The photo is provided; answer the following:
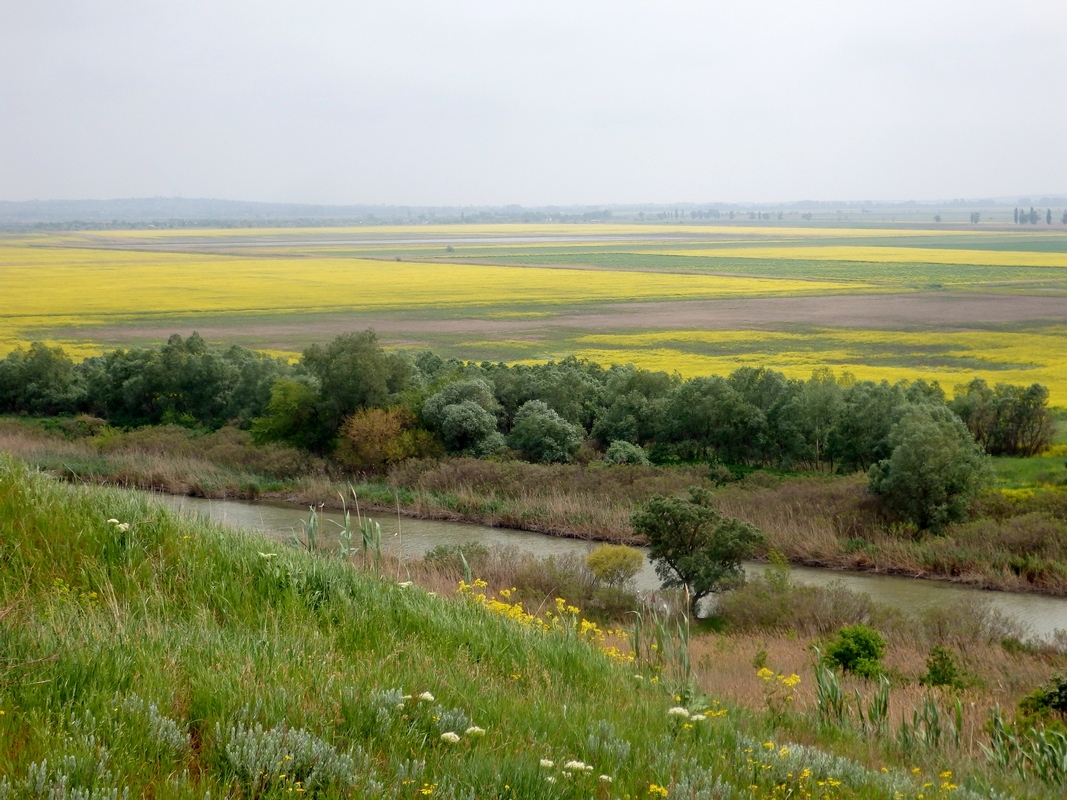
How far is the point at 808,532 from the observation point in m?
21.0

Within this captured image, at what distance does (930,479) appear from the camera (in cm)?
2091

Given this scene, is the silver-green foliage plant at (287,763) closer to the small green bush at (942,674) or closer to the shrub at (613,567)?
the small green bush at (942,674)

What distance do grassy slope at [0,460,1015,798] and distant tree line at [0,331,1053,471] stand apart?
18.3 metres

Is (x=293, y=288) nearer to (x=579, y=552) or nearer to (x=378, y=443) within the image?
(x=378, y=443)

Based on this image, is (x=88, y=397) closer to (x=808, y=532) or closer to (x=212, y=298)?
(x=808, y=532)

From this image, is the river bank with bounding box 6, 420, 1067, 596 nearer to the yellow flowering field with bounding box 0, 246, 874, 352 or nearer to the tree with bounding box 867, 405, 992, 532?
the tree with bounding box 867, 405, 992, 532

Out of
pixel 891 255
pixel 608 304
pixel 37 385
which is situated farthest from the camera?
pixel 891 255

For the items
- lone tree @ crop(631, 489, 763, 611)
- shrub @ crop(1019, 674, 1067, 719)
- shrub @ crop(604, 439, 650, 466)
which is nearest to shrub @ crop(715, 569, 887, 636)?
A: lone tree @ crop(631, 489, 763, 611)

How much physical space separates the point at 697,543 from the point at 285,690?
512 inches

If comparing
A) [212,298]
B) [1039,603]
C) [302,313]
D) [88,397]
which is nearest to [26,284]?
[212,298]

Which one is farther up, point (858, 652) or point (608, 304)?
point (608, 304)

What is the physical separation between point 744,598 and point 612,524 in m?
6.01

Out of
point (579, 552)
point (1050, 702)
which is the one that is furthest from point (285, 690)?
point (579, 552)

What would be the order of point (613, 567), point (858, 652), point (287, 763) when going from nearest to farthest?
1. point (287, 763)
2. point (858, 652)
3. point (613, 567)
